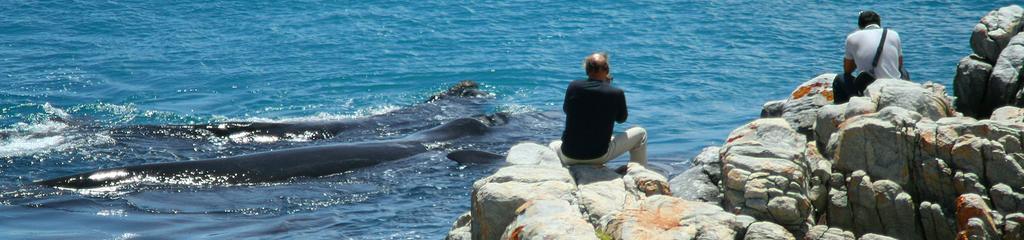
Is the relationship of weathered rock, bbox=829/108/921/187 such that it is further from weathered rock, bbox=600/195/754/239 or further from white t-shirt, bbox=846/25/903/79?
white t-shirt, bbox=846/25/903/79

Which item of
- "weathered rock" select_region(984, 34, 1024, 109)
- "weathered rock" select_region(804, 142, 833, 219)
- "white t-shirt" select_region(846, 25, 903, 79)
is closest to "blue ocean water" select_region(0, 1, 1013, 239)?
"weathered rock" select_region(804, 142, 833, 219)

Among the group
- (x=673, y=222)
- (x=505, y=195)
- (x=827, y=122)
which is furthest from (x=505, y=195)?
(x=827, y=122)

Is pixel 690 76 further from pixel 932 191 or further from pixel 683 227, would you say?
pixel 683 227

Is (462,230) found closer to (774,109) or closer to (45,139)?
(774,109)

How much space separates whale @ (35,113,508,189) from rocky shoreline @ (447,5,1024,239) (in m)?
5.76

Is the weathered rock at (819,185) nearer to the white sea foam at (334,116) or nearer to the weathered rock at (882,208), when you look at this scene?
the weathered rock at (882,208)

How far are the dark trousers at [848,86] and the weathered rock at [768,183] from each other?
2335 mm

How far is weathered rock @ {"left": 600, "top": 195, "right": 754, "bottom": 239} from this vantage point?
8656 millimetres

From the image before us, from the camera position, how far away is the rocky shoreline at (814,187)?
905cm

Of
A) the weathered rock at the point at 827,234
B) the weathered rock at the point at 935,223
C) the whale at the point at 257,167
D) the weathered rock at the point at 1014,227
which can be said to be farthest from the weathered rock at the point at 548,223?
the whale at the point at 257,167

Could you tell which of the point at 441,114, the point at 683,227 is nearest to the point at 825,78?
the point at 683,227

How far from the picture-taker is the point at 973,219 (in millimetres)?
9586

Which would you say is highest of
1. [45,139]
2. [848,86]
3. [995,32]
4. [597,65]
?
[597,65]

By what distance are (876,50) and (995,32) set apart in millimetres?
1565
